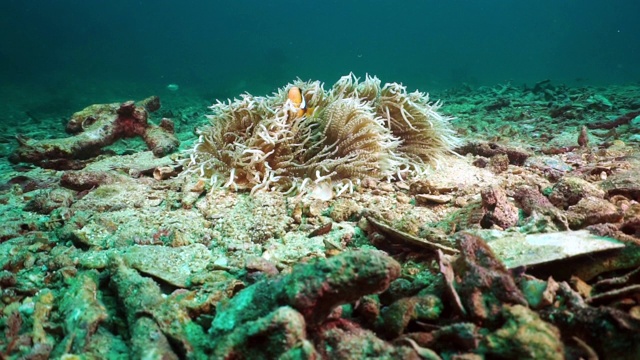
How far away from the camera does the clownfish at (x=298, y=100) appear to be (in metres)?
3.41

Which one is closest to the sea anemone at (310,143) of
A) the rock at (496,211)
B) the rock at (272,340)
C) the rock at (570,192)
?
the rock at (496,211)

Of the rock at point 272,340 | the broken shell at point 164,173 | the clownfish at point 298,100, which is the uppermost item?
the clownfish at point 298,100

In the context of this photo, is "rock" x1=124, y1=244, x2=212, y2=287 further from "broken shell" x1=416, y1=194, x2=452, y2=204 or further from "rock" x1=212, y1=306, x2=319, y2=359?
"broken shell" x1=416, y1=194, x2=452, y2=204

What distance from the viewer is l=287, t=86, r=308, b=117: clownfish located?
341cm

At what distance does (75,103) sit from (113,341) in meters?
22.7

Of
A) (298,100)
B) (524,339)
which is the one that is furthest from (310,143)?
(524,339)

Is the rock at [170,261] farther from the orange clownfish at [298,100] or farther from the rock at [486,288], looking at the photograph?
the orange clownfish at [298,100]

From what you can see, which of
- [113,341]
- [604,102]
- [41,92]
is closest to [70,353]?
[113,341]

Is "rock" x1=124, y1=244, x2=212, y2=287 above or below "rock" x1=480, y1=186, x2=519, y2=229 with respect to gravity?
below

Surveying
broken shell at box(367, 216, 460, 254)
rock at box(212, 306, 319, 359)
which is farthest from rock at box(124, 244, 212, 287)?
broken shell at box(367, 216, 460, 254)

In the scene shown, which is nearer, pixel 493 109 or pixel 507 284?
pixel 507 284

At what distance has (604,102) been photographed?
745cm

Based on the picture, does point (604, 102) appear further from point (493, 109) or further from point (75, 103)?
point (75, 103)

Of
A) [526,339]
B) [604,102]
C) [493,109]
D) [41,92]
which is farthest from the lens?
[41,92]
